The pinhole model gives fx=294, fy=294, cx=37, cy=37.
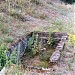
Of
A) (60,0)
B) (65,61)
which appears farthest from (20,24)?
(60,0)

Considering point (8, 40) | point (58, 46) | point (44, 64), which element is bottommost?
point (44, 64)

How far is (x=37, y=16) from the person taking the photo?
1087 centimetres

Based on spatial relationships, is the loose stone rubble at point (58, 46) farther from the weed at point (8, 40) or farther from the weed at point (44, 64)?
the weed at point (8, 40)

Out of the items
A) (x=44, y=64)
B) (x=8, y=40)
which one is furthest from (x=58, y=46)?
(x=8, y=40)

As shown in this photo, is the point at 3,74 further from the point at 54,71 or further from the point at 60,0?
the point at 60,0

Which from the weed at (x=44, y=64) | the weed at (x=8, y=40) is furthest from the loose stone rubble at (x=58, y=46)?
the weed at (x=8, y=40)

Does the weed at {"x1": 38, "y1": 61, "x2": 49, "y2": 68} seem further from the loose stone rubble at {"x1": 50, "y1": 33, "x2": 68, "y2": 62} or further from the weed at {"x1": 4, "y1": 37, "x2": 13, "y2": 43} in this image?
the weed at {"x1": 4, "y1": 37, "x2": 13, "y2": 43}

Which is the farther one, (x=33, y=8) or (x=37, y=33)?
(x=33, y=8)

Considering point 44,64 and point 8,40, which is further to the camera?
point 8,40

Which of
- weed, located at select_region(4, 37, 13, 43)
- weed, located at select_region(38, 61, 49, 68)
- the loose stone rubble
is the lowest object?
weed, located at select_region(38, 61, 49, 68)

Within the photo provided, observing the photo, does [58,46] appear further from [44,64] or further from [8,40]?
[8,40]

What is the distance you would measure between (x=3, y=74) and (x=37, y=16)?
634 centimetres

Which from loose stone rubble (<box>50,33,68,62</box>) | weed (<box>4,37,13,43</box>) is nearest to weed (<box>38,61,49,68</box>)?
loose stone rubble (<box>50,33,68,62</box>)

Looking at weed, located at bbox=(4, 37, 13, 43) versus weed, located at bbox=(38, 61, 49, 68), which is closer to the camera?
weed, located at bbox=(38, 61, 49, 68)
